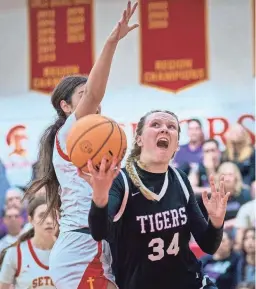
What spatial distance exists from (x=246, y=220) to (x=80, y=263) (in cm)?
319

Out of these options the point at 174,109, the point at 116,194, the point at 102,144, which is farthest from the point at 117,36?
the point at 174,109

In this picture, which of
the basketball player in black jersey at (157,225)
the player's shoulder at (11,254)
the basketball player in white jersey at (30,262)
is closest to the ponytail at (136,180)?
the basketball player in black jersey at (157,225)

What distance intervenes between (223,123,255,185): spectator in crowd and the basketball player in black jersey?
2.86 m

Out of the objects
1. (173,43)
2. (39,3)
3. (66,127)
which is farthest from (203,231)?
(39,3)

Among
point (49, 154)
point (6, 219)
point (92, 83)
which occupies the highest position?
point (92, 83)

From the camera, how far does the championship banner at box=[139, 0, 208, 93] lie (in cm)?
602

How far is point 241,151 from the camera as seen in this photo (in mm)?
5840

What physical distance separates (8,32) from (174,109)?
1.78m

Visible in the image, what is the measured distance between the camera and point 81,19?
6.27 m

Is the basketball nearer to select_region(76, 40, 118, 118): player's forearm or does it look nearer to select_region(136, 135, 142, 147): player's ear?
select_region(76, 40, 118, 118): player's forearm

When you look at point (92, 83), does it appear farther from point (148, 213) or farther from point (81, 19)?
point (81, 19)

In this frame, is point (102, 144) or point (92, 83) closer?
point (102, 144)

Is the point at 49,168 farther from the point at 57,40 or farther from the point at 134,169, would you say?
the point at 57,40

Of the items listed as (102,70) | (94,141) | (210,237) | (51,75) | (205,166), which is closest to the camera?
(94,141)
